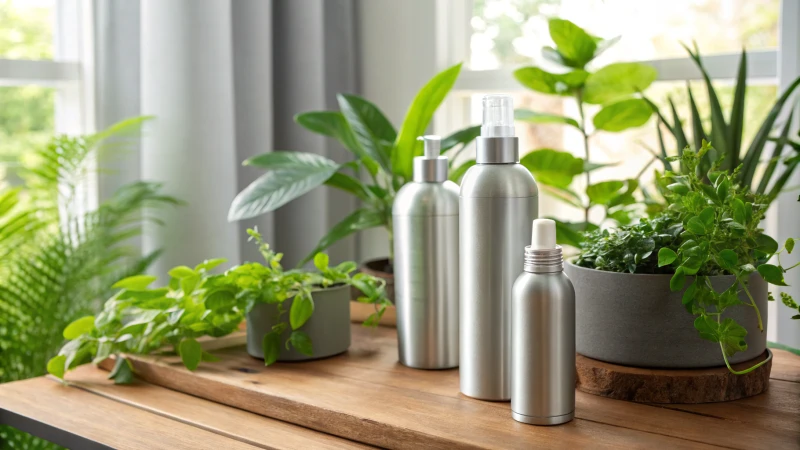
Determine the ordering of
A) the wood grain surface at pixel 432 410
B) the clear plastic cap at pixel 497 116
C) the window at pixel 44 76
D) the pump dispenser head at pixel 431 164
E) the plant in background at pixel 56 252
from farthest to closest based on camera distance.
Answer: the window at pixel 44 76, the plant in background at pixel 56 252, the pump dispenser head at pixel 431 164, the clear plastic cap at pixel 497 116, the wood grain surface at pixel 432 410

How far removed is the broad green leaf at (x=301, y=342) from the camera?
95cm

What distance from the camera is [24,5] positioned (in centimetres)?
164

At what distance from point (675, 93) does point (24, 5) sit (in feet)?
4.75

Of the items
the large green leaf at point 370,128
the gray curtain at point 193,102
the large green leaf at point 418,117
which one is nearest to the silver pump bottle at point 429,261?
the large green leaf at point 418,117

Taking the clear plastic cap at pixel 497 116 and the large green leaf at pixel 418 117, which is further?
the large green leaf at pixel 418 117

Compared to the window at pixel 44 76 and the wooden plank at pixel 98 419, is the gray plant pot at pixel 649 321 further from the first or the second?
the window at pixel 44 76

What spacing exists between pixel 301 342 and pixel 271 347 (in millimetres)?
37

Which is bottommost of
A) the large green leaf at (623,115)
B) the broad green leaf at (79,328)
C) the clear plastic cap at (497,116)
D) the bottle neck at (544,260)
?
the broad green leaf at (79,328)

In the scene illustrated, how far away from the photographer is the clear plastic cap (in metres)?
0.80

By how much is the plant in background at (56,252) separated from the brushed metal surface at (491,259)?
0.94 meters

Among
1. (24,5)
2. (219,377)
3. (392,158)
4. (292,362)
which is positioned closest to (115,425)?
(219,377)

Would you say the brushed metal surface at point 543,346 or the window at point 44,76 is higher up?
the window at point 44,76

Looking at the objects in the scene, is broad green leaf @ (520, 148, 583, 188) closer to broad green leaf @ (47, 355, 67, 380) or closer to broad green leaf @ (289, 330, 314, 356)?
broad green leaf @ (289, 330, 314, 356)

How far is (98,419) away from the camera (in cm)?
84
